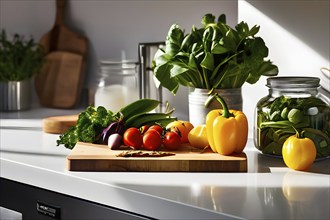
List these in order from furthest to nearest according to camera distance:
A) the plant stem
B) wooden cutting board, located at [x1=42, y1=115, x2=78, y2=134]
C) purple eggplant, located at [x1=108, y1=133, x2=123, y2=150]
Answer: wooden cutting board, located at [x1=42, y1=115, x2=78, y2=134]
purple eggplant, located at [x1=108, y1=133, x2=123, y2=150]
the plant stem

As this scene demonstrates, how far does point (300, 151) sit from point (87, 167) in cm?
57

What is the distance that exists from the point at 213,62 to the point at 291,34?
33 cm

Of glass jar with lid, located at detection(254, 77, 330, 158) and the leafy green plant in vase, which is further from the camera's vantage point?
the leafy green plant in vase

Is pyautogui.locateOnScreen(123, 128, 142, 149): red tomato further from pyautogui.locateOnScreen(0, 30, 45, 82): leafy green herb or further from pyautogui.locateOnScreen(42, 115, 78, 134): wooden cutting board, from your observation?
pyautogui.locateOnScreen(0, 30, 45, 82): leafy green herb

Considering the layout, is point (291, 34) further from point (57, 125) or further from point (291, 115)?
point (57, 125)

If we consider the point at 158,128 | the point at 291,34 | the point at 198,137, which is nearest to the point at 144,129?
the point at 158,128

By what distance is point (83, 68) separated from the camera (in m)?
3.26

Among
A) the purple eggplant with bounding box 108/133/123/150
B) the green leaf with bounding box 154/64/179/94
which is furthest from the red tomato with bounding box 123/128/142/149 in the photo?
the green leaf with bounding box 154/64/179/94

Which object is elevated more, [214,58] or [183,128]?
[214,58]

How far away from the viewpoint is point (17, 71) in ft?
10.4

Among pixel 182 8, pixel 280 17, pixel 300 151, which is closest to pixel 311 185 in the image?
pixel 300 151

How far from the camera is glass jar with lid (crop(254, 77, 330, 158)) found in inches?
82.1

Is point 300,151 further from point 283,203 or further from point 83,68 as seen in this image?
point 83,68

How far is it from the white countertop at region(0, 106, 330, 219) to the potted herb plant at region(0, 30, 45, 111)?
0.85 m
